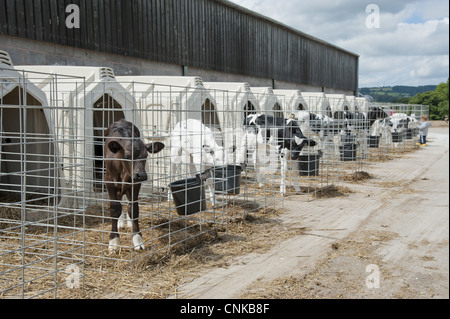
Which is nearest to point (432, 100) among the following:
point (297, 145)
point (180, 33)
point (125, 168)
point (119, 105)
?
point (180, 33)

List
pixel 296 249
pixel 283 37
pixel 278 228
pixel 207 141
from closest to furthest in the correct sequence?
pixel 296 249
pixel 278 228
pixel 207 141
pixel 283 37

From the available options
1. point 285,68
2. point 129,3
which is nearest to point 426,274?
point 129,3

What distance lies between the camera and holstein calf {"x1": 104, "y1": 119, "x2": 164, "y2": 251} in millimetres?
5451

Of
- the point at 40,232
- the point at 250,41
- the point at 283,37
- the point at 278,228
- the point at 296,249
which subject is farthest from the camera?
the point at 283,37

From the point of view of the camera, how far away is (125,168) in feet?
19.0

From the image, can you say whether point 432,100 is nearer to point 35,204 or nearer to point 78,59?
point 78,59

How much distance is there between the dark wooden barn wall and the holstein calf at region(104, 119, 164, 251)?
702 cm

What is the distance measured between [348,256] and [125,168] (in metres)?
3.13

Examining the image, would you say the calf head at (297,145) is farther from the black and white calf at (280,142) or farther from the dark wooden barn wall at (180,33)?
the dark wooden barn wall at (180,33)

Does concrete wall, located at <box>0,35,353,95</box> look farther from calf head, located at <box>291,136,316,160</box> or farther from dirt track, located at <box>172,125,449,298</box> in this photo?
dirt track, located at <box>172,125,449,298</box>

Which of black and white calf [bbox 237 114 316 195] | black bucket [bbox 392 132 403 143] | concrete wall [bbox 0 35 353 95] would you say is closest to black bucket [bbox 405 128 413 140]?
black bucket [bbox 392 132 403 143]

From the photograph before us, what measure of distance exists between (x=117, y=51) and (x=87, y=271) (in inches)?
441

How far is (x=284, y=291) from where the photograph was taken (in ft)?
15.5
